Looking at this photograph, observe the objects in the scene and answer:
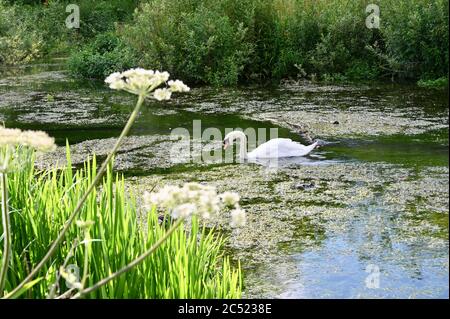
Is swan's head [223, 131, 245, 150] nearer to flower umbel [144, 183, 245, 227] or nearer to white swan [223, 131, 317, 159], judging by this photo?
white swan [223, 131, 317, 159]

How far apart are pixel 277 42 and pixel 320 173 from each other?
705 centimetres

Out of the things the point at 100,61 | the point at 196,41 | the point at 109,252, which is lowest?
the point at 109,252

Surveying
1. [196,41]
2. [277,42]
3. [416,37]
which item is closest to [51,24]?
[196,41]

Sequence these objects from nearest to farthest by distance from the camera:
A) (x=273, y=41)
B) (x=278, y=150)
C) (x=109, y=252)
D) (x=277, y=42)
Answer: (x=109, y=252) < (x=278, y=150) < (x=277, y=42) < (x=273, y=41)

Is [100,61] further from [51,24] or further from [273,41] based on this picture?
[51,24]

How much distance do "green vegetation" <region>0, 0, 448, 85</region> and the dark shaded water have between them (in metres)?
0.69

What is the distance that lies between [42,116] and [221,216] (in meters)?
5.50

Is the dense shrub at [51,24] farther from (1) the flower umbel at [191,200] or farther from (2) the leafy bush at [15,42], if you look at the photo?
(1) the flower umbel at [191,200]

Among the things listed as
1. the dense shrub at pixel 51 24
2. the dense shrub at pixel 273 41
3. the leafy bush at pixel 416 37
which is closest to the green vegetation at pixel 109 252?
the leafy bush at pixel 416 37

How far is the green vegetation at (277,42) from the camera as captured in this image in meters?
12.4

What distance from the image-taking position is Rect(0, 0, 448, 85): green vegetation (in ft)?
40.7

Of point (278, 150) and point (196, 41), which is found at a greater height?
point (196, 41)

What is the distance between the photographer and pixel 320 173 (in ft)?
22.1

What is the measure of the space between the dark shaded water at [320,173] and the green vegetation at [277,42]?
27.1 inches
